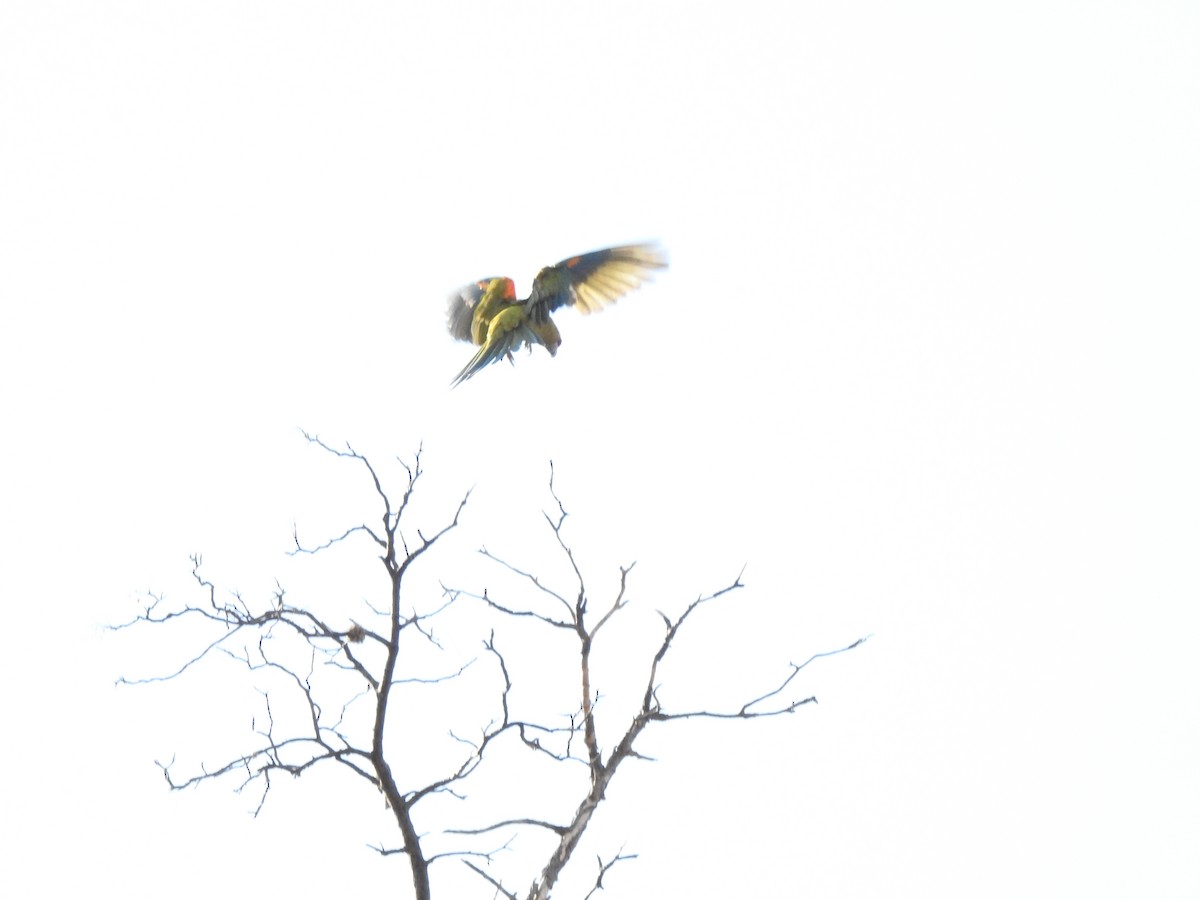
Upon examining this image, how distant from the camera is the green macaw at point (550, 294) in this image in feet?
29.2

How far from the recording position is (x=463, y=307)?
930cm

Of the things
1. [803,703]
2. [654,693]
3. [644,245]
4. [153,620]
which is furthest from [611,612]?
[644,245]

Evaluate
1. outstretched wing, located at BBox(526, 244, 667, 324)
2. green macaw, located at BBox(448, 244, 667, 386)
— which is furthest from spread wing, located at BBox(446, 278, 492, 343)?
outstretched wing, located at BBox(526, 244, 667, 324)

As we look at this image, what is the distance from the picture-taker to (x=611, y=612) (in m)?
4.86

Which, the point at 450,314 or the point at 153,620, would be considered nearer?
the point at 153,620

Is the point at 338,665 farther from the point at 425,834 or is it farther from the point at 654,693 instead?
the point at 654,693

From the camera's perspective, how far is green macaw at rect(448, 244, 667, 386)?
351 inches

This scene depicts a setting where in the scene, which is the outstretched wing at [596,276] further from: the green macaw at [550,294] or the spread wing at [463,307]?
the spread wing at [463,307]

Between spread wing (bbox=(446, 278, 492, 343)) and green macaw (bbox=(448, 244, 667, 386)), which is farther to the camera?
spread wing (bbox=(446, 278, 492, 343))

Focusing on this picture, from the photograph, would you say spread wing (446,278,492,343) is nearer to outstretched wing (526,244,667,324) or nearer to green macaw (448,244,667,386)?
green macaw (448,244,667,386)

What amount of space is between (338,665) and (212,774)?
0.65 meters

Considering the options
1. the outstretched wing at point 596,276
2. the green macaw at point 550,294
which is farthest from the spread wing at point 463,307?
the outstretched wing at point 596,276

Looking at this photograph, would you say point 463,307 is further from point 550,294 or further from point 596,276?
point 596,276

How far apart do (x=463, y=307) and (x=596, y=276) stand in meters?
0.93
